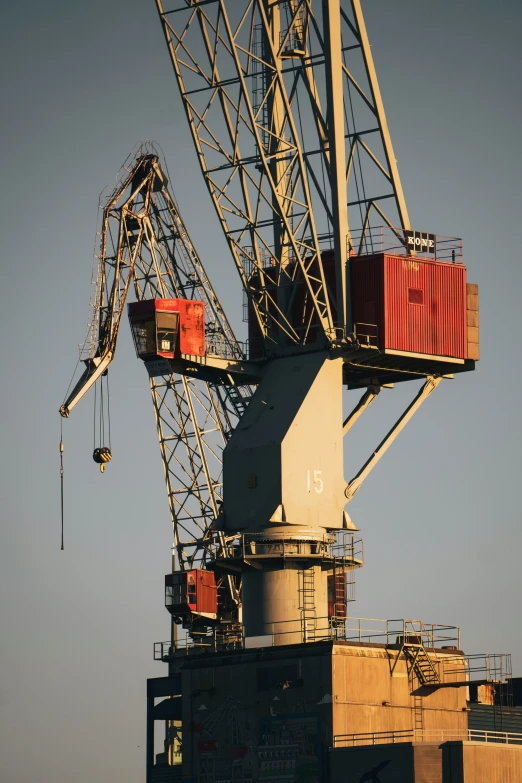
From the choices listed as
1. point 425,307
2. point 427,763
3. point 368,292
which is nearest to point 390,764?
point 427,763

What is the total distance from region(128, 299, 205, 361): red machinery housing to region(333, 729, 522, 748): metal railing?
→ 72.8 feet

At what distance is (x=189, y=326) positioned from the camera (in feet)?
336

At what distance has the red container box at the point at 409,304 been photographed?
100000mm

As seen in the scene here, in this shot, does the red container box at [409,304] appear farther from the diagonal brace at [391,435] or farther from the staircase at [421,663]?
the staircase at [421,663]

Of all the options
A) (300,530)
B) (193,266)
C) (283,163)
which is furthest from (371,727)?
(193,266)

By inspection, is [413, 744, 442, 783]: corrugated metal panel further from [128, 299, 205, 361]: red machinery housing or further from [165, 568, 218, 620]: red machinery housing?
[165, 568, 218, 620]: red machinery housing

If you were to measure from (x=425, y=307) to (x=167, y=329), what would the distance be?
13.7 m

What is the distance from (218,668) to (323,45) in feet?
108

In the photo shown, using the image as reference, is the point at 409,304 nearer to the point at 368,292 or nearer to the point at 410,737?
the point at 368,292

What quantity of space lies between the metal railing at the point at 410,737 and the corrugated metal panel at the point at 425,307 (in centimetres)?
1978

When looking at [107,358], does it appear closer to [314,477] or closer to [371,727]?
[314,477]

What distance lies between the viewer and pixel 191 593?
119 metres

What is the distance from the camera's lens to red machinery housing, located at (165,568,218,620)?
11894 centimetres

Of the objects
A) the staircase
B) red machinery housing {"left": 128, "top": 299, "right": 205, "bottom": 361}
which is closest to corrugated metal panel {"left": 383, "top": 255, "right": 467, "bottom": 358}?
red machinery housing {"left": 128, "top": 299, "right": 205, "bottom": 361}
